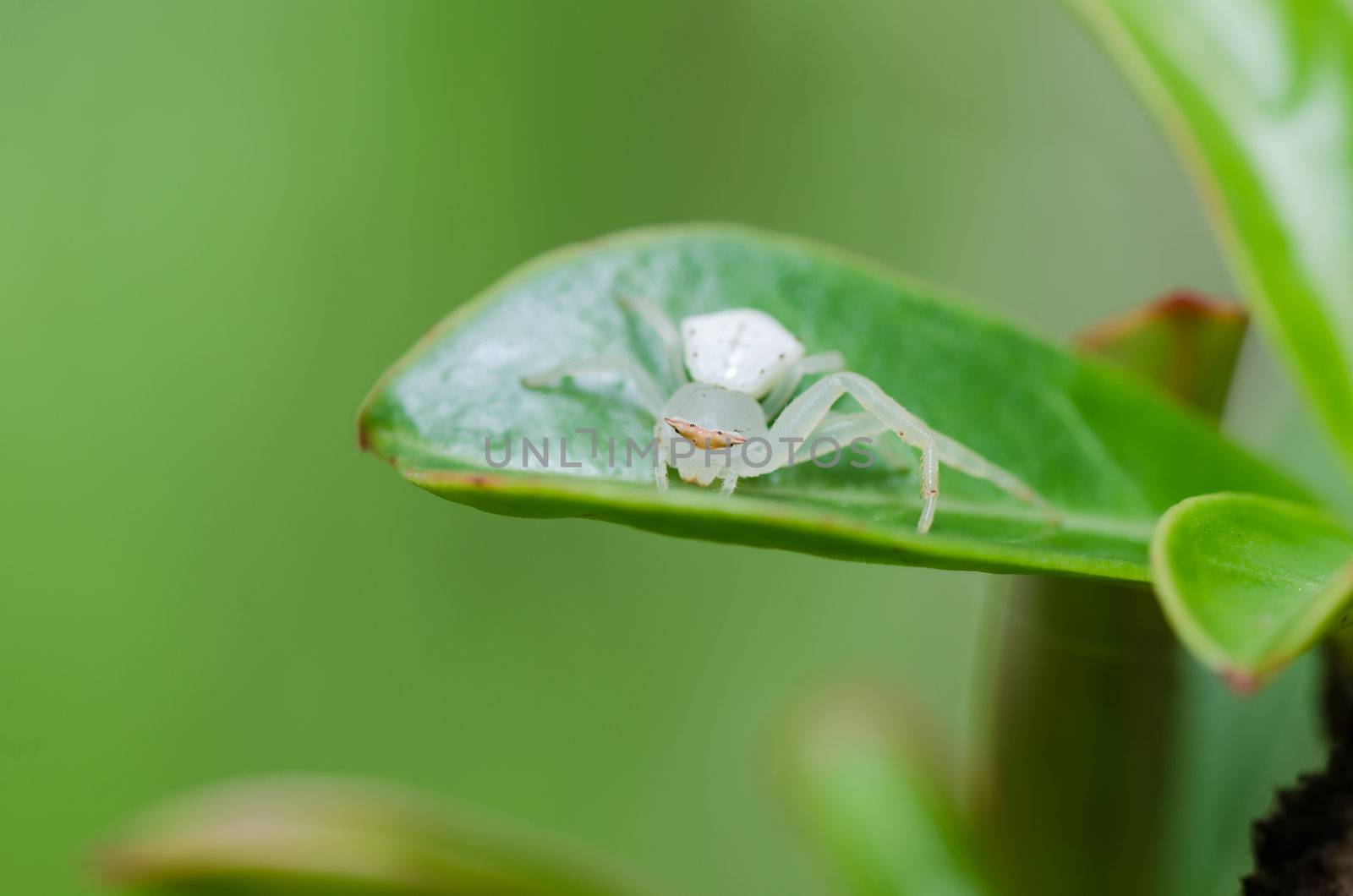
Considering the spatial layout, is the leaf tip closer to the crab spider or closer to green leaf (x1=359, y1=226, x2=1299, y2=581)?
green leaf (x1=359, y1=226, x2=1299, y2=581)

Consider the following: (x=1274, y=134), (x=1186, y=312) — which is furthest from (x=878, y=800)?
(x=1274, y=134)

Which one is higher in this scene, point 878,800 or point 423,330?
point 423,330

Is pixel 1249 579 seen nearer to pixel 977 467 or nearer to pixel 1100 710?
pixel 977 467

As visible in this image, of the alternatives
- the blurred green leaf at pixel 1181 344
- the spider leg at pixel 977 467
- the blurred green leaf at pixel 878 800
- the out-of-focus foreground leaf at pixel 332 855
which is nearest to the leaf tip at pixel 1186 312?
the blurred green leaf at pixel 1181 344

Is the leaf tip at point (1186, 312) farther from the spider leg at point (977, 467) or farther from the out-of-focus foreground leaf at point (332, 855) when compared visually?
the out-of-focus foreground leaf at point (332, 855)

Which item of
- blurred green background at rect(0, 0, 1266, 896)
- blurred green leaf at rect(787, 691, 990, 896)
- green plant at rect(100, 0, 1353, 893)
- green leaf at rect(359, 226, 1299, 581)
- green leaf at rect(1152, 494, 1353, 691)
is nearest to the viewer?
green leaf at rect(1152, 494, 1353, 691)

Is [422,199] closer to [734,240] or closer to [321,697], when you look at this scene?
[321,697]

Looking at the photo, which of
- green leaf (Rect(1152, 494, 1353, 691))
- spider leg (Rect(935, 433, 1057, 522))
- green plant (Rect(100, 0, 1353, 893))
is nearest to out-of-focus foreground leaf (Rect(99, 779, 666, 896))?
green plant (Rect(100, 0, 1353, 893))
